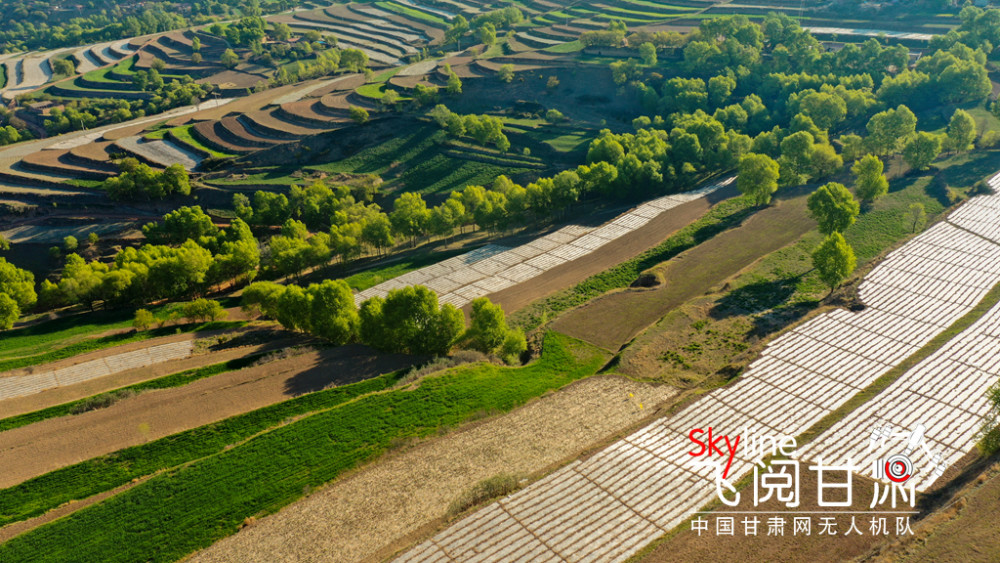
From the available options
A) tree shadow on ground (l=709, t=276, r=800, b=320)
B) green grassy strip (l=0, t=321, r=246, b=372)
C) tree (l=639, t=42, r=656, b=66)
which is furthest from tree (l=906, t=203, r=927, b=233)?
green grassy strip (l=0, t=321, r=246, b=372)

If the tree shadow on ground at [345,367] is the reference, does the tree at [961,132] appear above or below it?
above

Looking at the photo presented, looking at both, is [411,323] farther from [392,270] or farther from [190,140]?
[190,140]

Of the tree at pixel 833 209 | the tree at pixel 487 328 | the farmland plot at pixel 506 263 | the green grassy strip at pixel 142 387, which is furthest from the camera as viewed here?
the tree at pixel 833 209

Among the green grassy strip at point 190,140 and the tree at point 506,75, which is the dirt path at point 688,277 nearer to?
the tree at point 506,75

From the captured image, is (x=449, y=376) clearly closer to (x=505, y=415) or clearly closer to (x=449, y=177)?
(x=505, y=415)

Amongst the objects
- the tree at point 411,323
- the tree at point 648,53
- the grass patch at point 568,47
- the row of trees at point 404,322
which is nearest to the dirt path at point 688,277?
the row of trees at point 404,322

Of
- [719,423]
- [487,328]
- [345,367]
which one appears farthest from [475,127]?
[719,423]

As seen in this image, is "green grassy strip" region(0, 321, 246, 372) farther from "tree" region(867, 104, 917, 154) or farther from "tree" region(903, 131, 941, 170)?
"tree" region(867, 104, 917, 154)
